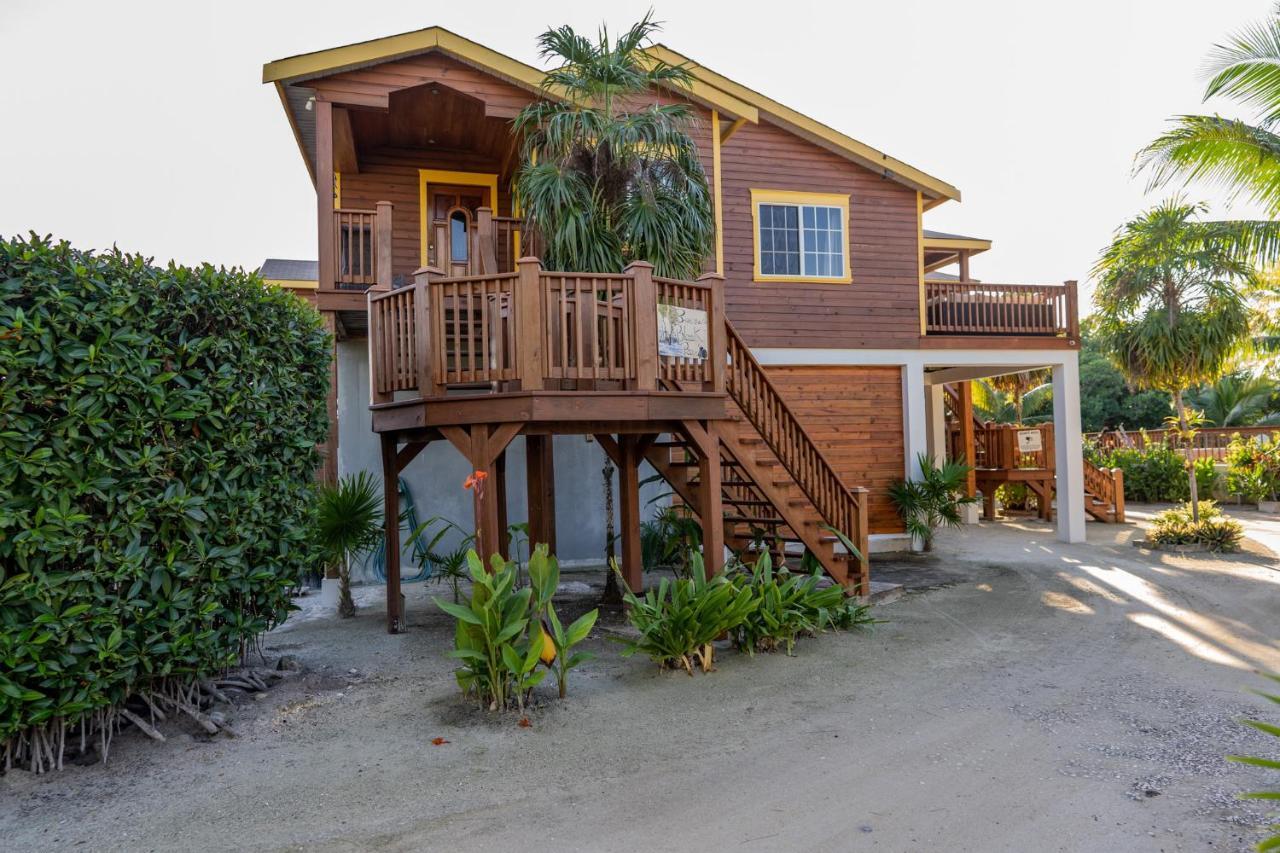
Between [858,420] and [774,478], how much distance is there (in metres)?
5.48

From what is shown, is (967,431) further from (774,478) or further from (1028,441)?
(774,478)

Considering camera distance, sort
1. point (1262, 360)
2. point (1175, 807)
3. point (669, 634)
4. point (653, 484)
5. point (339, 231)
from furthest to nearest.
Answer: point (1262, 360) < point (653, 484) < point (339, 231) < point (669, 634) < point (1175, 807)

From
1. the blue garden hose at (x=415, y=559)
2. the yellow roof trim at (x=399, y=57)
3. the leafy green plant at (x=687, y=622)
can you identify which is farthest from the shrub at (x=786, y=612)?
the yellow roof trim at (x=399, y=57)

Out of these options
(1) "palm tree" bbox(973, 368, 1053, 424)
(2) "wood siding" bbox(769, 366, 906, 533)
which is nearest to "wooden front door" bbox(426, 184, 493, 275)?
(2) "wood siding" bbox(769, 366, 906, 533)

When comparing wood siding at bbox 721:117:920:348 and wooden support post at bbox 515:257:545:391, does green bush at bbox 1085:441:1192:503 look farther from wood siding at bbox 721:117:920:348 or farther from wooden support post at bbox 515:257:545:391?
wooden support post at bbox 515:257:545:391

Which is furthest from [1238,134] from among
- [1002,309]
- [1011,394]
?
[1011,394]

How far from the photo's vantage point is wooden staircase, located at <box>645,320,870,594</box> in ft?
26.6

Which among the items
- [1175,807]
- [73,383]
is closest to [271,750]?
[73,383]

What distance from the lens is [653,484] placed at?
1191 cm

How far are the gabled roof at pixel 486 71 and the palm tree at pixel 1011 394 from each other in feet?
25.5

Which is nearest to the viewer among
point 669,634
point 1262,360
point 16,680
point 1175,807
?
point 1175,807

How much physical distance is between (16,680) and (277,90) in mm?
7739

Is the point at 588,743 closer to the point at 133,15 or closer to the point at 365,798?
A: the point at 365,798

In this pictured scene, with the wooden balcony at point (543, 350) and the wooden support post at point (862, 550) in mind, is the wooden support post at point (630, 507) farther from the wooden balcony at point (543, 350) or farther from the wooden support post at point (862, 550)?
the wooden support post at point (862, 550)
